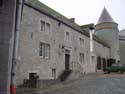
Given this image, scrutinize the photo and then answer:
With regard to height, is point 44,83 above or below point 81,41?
below

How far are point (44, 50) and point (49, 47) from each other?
88 centimetres

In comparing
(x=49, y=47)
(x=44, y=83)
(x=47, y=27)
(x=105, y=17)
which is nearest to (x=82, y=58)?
(x=49, y=47)

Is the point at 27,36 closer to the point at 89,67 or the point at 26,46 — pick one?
the point at 26,46

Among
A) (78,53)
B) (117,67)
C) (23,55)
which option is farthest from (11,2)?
(117,67)

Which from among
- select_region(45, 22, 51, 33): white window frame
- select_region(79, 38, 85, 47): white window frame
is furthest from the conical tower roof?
select_region(45, 22, 51, 33): white window frame

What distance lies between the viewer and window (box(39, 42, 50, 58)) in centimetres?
1668

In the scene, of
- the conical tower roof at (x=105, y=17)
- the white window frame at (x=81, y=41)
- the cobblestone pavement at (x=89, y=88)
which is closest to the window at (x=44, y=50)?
the cobblestone pavement at (x=89, y=88)

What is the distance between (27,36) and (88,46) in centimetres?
1373

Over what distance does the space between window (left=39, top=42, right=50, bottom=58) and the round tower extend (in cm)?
2018

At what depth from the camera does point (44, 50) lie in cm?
1709

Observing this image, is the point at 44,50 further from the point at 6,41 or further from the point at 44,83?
the point at 6,41

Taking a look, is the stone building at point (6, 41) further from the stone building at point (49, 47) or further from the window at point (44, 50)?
the window at point (44, 50)

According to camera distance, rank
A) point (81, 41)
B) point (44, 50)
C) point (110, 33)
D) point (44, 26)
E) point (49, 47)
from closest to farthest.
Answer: point (44, 50) < point (44, 26) < point (49, 47) < point (81, 41) < point (110, 33)

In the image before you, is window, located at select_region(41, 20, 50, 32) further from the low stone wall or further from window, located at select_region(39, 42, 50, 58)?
the low stone wall
